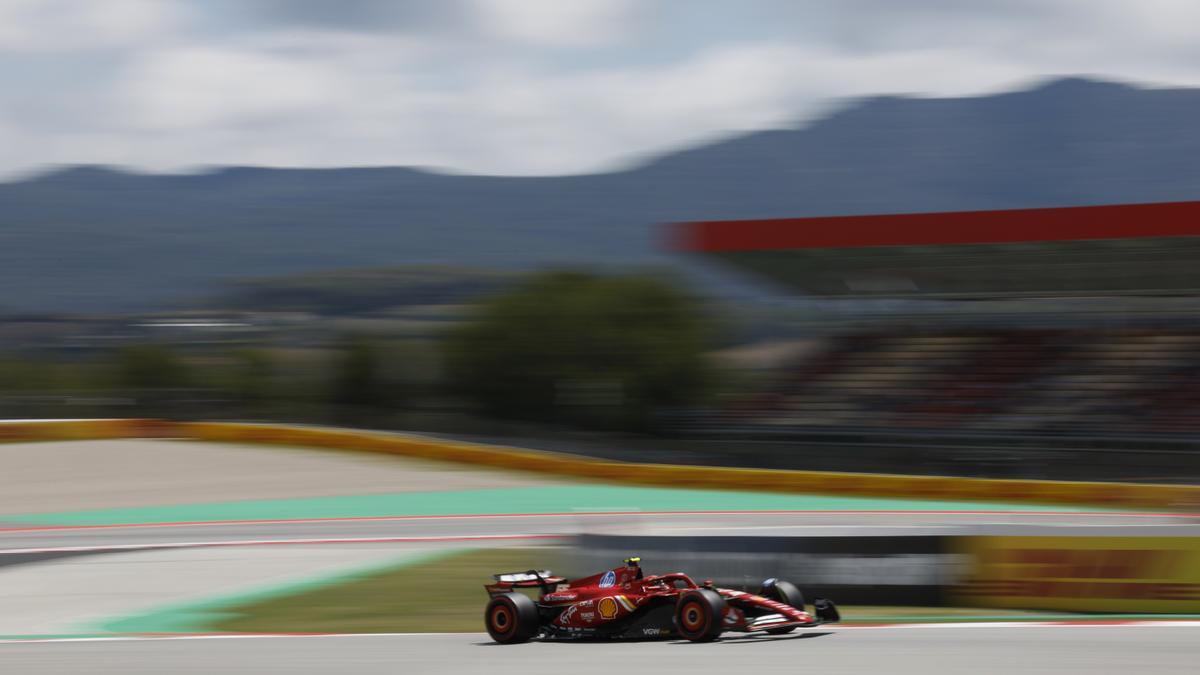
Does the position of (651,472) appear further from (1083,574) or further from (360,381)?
(360,381)

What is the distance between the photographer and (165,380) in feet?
186

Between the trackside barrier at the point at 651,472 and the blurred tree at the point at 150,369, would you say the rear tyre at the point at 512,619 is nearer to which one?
the trackside barrier at the point at 651,472

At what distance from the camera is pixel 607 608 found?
939 cm

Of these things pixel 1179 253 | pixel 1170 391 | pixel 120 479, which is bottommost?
pixel 120 479

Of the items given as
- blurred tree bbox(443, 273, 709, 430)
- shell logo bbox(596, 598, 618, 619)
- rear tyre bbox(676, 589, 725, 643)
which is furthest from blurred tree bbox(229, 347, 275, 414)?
rear tyre bbox(676, 589, 725, 643)

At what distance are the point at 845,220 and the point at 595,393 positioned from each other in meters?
9.95

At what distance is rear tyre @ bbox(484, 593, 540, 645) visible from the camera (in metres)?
9.68

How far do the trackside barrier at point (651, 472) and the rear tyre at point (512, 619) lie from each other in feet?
47.5

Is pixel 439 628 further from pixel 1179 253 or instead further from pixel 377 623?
pixel 1179 253

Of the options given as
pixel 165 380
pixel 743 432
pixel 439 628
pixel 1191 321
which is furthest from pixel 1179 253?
pixel 165 380

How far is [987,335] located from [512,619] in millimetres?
26503

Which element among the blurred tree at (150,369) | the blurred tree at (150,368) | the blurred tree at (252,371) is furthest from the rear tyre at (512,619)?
the blurred tree at (150,368)

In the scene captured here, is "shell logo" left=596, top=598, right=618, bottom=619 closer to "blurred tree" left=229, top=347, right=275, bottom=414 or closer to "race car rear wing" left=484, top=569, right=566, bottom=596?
"race car rear wing" left=484, top=569, right=566, bottom=596

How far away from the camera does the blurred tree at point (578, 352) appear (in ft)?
132
